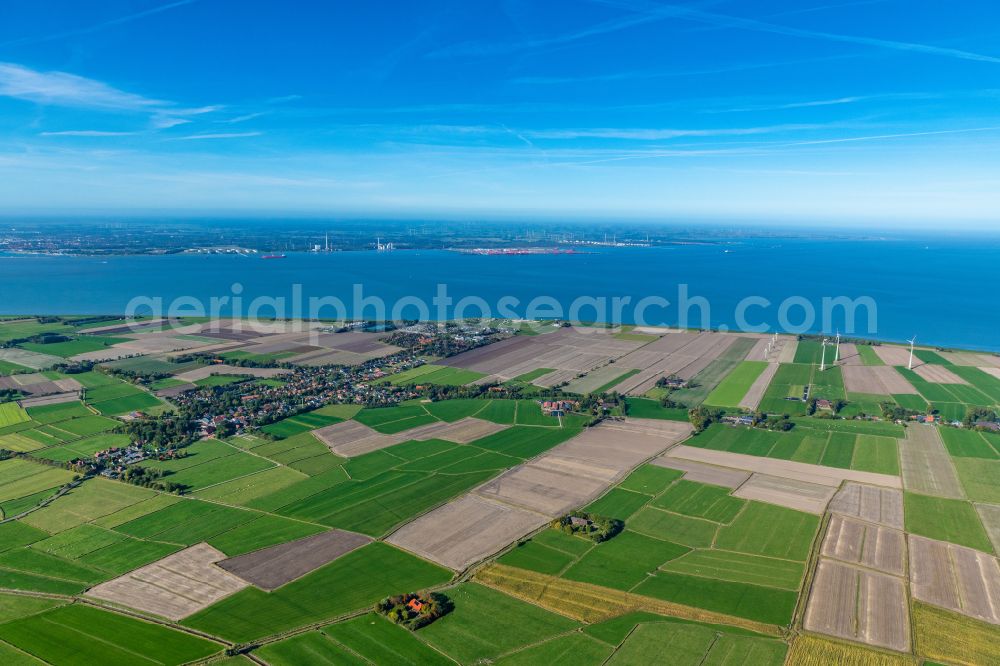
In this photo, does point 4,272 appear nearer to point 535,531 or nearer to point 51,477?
point 51,477

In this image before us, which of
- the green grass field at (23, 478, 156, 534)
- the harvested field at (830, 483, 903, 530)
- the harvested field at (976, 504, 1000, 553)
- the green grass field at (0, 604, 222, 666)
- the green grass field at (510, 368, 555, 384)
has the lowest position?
the green grass field at (0, 604, 222, 666)

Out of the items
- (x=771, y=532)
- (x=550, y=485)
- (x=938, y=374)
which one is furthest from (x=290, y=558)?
(x=938, y=374)

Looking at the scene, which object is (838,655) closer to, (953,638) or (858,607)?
(858,607)

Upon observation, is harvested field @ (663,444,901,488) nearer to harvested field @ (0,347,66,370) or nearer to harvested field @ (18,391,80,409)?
harvested field @ (18,391,80,409)

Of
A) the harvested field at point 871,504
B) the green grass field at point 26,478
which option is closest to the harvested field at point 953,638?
the harvested field at point 871,504

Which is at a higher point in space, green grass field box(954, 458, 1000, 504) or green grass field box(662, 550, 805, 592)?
green grass field box(954, 458, 1000, 504)

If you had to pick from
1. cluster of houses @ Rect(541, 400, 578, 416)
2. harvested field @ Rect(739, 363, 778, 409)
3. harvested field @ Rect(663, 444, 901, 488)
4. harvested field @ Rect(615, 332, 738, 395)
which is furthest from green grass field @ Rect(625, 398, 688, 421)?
harvested field @ Rect(739, 363, 778, 409)

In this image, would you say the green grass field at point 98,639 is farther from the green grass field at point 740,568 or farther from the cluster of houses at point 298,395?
A: the cluster of houses at point 298,395
